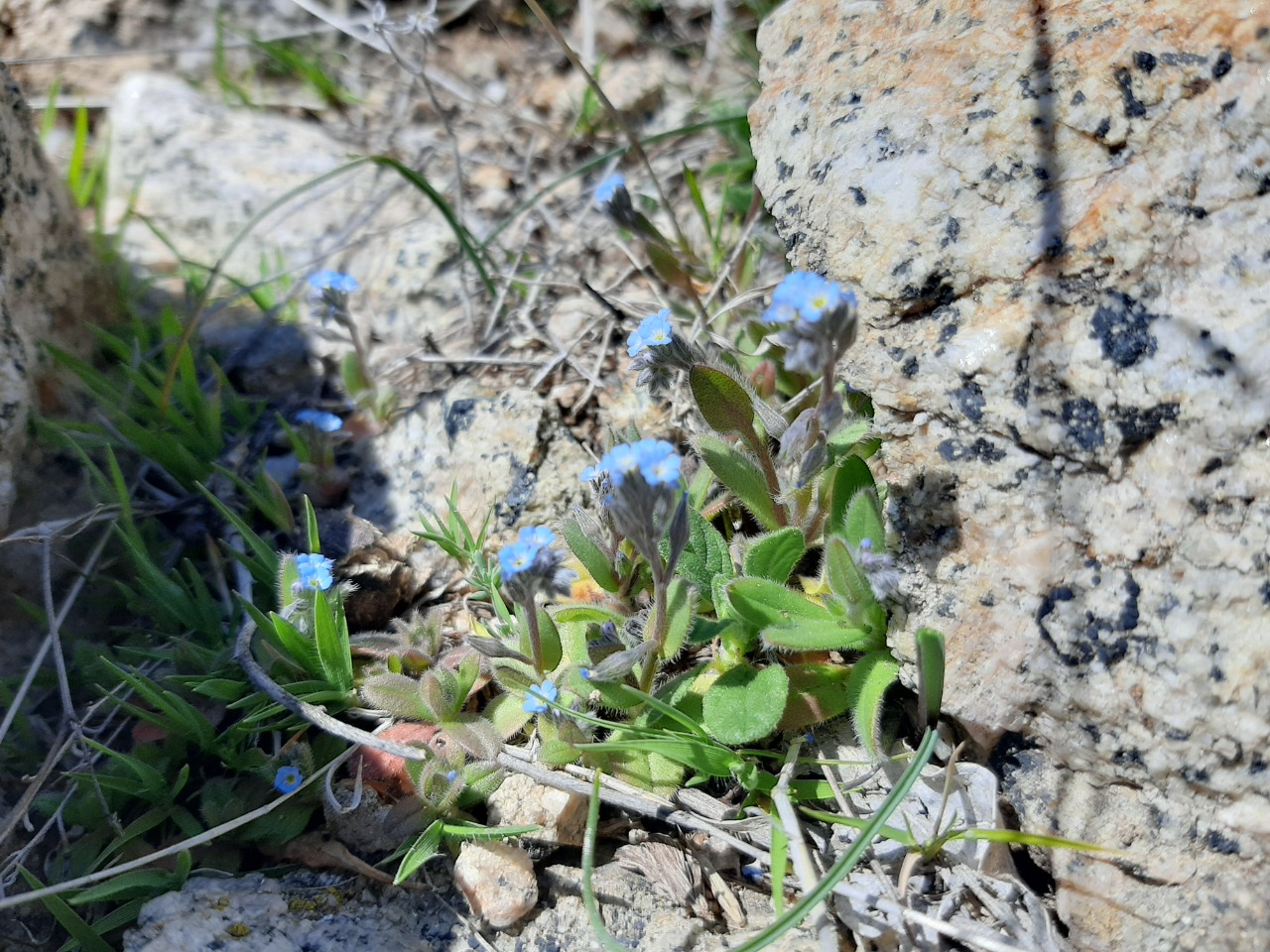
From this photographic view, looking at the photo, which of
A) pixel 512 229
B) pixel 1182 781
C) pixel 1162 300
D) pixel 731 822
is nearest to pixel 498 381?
pixel 512 229

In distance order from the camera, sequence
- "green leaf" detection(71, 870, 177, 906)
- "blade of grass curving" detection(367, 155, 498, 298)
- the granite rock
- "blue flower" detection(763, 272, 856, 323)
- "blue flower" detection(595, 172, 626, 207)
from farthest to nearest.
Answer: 1. the granite rock
2. "blade of grass curving" detection(367, 155, 498, 298)
3. "blue flower" detection(595, 172, 626, 207)
4. "green leaf" detection(71, 870, 177, 906)
5. "blue flower" detection(763, 272, 856, 323)

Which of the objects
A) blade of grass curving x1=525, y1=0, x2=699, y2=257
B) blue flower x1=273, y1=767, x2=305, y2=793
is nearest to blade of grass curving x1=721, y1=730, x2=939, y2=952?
blue flower x1=273, y1=767, x2=305, y2=793

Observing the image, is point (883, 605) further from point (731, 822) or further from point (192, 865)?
point (192, 865)

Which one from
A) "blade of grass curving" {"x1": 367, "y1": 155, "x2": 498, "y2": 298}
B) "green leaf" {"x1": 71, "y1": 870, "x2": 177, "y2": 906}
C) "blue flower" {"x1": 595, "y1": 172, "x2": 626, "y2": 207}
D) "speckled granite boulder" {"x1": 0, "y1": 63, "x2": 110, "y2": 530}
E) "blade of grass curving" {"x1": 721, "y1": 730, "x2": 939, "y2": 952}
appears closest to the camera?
"blade of grass curving" {"x1": 721, "y1": 730, "x2": 939, "y2": 952}

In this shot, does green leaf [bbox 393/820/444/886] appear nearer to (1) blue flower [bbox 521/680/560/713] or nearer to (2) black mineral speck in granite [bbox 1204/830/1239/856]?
(1) blue flower [bbox 521/680/560/713]

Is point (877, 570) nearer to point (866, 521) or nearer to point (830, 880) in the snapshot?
point (866, 521)

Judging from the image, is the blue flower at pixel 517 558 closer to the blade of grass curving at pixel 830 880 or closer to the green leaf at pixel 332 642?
the green leaf at pixel 332 642
